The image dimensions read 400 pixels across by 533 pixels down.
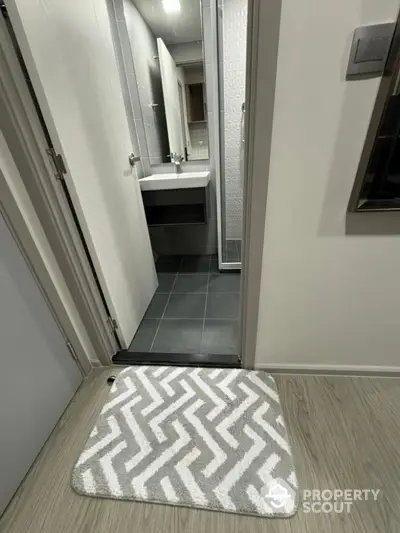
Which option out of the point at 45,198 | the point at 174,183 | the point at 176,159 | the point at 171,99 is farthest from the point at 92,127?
the point at 171,99

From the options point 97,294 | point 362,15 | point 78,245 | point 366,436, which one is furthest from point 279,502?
point 362,15

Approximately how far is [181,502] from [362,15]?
61.7 inches

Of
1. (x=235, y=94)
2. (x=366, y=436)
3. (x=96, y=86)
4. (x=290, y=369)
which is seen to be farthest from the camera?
(x=235, y=94)

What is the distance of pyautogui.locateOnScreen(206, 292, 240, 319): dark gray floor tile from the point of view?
1631mm

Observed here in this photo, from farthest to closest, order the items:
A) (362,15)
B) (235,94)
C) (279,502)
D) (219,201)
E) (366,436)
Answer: (219,201), (235,94), (366,436), (279,502), (362,15)

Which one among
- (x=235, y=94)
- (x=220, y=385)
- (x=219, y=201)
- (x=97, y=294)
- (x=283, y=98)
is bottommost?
(x=220, y=385)

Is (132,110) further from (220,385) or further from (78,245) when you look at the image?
(220,385)

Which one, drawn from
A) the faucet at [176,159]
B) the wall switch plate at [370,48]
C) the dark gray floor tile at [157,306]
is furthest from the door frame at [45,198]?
the faucet at [176,159]

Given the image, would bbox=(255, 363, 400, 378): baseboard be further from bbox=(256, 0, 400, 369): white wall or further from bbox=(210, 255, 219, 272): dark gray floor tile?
bbox=(210, 255, 219, 272): dark gray floor tile

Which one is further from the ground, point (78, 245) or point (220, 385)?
point (78, 245)

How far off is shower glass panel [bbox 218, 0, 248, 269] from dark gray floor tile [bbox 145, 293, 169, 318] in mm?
634

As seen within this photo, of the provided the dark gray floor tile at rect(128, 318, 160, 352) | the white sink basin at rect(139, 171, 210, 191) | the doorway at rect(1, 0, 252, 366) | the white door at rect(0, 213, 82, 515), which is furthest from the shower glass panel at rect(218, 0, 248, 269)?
the white door at rect(0, 213, 82, 515)

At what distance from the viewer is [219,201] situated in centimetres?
187

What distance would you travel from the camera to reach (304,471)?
34.3 inches
